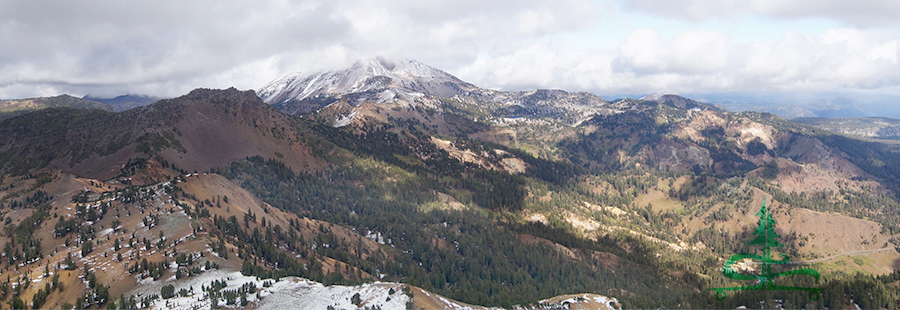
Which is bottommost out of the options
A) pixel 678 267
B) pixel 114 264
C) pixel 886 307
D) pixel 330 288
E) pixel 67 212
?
pixel 678 267

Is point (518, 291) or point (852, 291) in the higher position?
point (852, 291)

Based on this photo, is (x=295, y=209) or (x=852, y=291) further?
Result: (x=295, y=209)

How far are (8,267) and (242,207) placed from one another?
57135 mm

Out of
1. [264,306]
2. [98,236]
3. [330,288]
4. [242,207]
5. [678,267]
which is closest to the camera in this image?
[264,306]

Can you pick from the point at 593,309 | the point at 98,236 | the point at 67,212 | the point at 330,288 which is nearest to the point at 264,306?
the point at 330,288

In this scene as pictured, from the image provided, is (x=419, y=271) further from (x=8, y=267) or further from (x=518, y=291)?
(x=8, y=267)

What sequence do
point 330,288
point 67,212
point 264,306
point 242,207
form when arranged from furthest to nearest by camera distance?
point 242,207 < point 67,212 < point 330,288 < point 264,306

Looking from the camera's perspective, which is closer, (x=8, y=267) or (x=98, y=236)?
(x=8, y=267)

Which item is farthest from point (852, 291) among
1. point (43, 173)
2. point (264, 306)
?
point (43, 173)

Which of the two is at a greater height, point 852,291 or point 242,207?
point 242,207

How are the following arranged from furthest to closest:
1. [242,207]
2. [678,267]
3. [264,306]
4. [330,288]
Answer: [678,267], [242,207], [330,288], [264,306]

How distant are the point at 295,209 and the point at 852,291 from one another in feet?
632

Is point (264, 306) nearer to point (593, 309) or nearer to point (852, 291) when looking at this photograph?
point (593, 309)

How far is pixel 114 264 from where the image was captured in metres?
88.2
